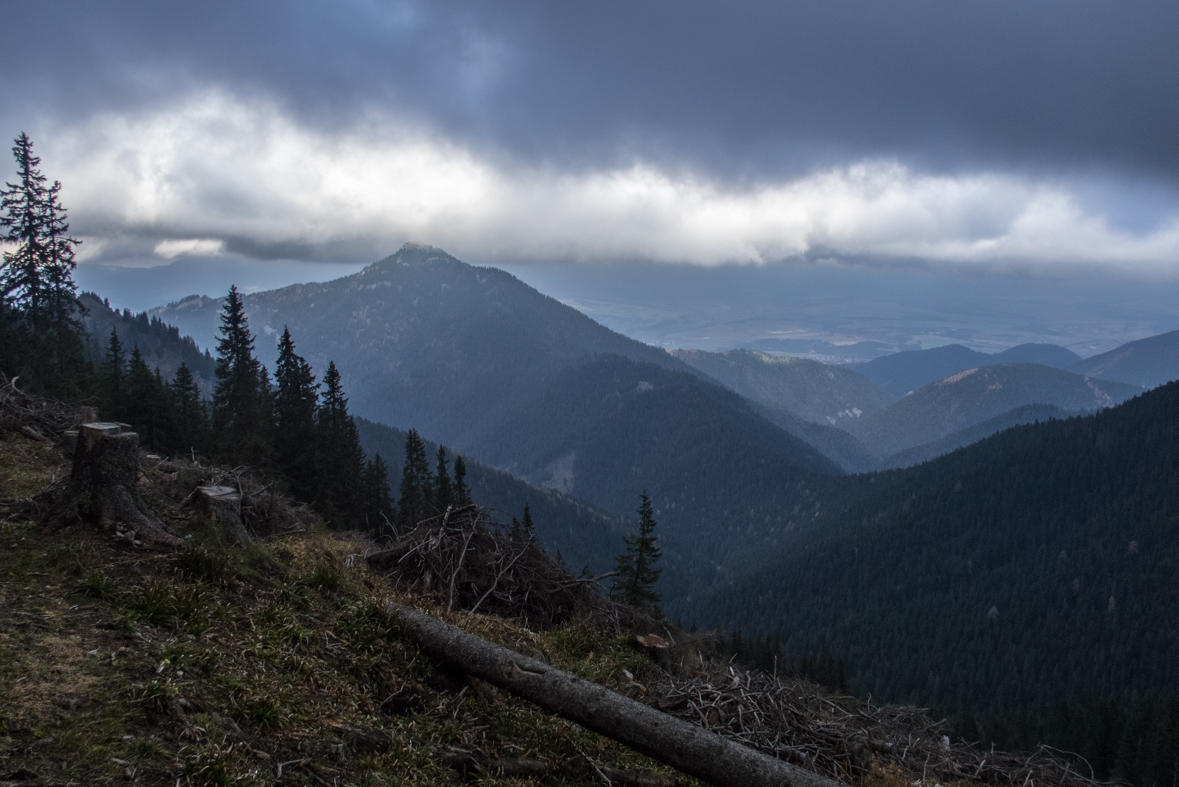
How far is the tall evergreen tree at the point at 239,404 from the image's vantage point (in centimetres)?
4284

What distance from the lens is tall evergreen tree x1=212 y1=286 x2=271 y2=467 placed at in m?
42.8

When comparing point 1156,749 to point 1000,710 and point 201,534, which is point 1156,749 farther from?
point 201,534

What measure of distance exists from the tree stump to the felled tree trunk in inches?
27.9

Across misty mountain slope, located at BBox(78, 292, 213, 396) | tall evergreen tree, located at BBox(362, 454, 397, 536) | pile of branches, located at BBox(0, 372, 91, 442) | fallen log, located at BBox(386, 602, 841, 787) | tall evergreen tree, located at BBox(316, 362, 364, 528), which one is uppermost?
misty mountain slope, located at BBox(78, 292, 213, 396)

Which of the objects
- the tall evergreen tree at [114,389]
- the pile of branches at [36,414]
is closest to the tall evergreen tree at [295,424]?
the tall evergreen tree at [114,389]

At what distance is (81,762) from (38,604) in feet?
8.70

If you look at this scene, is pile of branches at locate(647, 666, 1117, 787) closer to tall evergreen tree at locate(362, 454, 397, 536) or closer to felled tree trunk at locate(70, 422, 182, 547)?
felled tree trunk at locate(70, 422, 182, 547)

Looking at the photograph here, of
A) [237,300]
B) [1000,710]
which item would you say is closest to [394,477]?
[237,300]

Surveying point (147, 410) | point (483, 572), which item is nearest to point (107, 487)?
point (483, 572)

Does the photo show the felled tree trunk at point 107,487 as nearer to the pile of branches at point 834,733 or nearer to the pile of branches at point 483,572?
the pile of branches at point 483,572

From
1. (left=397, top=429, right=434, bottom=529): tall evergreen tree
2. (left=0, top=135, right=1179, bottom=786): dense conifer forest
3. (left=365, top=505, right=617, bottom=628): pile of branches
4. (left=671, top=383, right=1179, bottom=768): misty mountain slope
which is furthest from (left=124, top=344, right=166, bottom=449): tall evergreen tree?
(left=671, top=383, right=1179, bottom=768): misty mountain slope

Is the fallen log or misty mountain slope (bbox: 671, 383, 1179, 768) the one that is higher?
the fallen log

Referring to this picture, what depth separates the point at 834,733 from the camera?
859 cm

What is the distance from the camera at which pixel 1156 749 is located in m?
68.5
